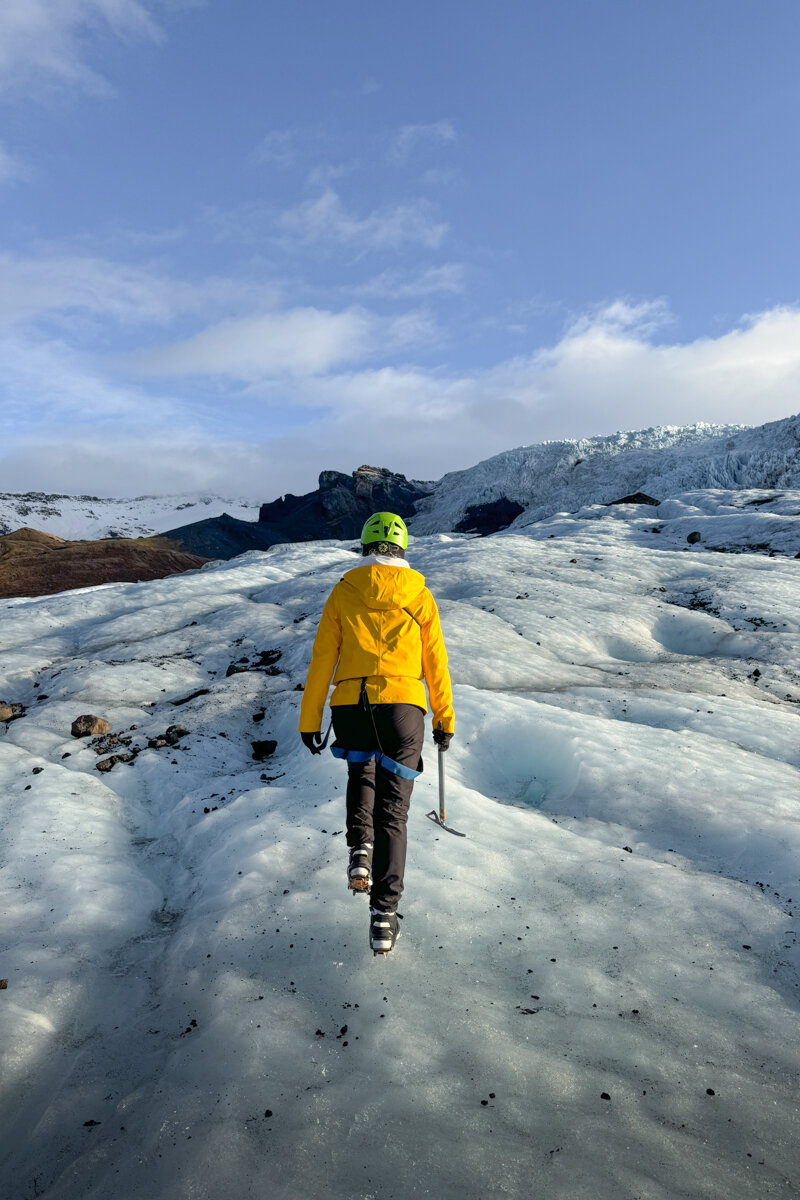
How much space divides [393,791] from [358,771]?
0.33 meters

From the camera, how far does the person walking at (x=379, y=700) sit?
4.63m

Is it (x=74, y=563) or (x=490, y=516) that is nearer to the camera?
(x=74, y=563)

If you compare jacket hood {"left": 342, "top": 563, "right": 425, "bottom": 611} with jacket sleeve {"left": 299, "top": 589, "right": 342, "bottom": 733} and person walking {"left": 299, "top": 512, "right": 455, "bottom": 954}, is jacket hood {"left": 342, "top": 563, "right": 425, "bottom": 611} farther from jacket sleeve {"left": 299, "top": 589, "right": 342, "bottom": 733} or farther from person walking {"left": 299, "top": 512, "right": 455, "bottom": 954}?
jacket sleeve {"left": 299, "top": 589, "right": 342, "bottom": 733}

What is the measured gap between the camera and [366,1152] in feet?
9.96

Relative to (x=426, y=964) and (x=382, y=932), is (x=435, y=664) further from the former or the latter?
(x=426, y=964)

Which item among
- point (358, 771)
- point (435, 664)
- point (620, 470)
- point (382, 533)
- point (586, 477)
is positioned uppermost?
point (620, 470)

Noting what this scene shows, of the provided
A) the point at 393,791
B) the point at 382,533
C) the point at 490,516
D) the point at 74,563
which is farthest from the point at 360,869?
the point at 490,516

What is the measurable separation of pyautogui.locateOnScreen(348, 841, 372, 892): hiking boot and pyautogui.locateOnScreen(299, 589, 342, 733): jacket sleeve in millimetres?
1020

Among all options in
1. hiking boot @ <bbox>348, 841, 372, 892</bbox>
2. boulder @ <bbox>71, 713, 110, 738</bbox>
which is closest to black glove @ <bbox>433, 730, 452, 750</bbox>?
hiking boot @ <bbox>348, 841, 372, 892</bbox>

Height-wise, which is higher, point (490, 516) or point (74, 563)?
point (490, 516)

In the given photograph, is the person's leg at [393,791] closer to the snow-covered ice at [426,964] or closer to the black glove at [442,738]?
the black glove at [442,738]

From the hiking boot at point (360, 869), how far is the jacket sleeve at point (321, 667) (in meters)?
1.02

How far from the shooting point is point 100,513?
394 feet

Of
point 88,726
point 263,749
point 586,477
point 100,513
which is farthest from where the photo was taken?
point 100,513
